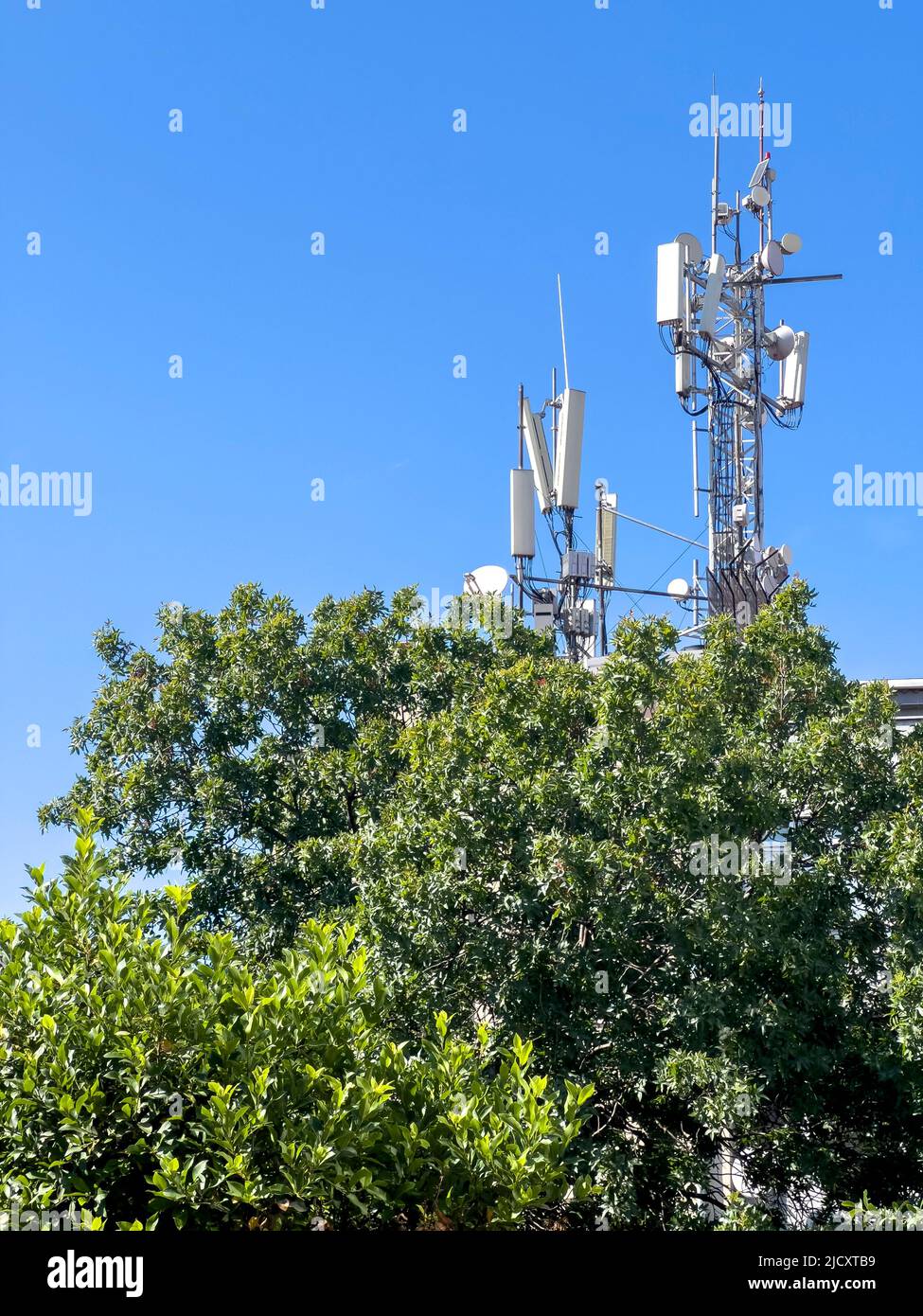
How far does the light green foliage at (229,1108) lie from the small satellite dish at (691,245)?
2762 cm

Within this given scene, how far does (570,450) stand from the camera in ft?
105

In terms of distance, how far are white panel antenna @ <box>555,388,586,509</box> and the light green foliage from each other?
24.6 meters

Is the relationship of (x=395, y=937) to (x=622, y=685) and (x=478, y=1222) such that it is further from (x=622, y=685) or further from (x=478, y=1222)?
(x=478, y=1222)

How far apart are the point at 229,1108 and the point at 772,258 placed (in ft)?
108

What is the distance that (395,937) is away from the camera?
13836mm

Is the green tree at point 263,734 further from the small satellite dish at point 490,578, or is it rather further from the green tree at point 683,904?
the small satellite dish at point 490,578

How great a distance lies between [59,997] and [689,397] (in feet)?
90.9

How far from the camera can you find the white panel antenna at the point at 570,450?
31969 mm

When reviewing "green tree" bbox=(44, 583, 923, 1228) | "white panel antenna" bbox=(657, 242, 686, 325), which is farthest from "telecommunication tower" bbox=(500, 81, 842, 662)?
"green tree" bbox=(44, 583, 923, 1228)

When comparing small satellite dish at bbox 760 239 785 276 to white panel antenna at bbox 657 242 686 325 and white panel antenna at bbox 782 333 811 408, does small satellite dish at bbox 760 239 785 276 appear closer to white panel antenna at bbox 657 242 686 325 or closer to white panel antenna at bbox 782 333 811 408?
white panel antenna at bbox 782 333 811 408

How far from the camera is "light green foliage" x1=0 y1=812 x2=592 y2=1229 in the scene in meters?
7.48
